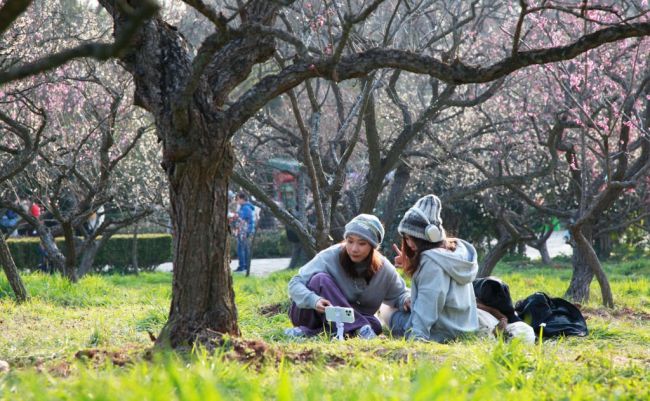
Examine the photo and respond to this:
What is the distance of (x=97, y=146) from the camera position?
1475 centimetres

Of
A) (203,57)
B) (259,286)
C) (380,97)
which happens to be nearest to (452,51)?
(259,286)

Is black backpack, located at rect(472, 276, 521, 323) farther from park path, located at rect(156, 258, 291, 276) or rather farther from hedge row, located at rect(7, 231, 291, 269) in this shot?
hedge row, located at rect(7, 231, 291, 269)

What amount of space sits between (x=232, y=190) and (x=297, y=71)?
1559 centimetres

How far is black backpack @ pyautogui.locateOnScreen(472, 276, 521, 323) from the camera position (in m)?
7.46

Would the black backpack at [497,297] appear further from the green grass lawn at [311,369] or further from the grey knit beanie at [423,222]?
the grey knit beanie at [423,222]

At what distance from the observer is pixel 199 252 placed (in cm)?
526

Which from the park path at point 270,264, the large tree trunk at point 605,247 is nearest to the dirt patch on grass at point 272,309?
the park path at point 270,264

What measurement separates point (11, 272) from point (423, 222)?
4.69 metres

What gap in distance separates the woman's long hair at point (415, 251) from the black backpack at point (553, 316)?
981 millimetres

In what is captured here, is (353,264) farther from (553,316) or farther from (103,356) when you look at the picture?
(103,356)

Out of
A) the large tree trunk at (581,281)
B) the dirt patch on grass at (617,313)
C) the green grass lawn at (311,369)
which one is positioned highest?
the large tree trunk at (581,281)

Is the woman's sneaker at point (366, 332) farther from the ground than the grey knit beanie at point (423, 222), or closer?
closer

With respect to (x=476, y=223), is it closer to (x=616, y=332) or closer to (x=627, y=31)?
(x=616, y=332)

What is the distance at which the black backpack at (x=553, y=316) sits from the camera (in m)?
7.34
